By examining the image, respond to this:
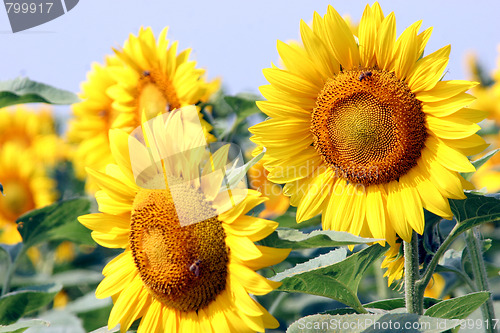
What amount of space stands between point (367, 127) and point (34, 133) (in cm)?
413

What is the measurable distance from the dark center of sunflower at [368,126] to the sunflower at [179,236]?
35 cm

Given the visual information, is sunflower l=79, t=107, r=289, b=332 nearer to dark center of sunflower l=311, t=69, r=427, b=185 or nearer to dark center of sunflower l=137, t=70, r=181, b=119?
dark center of sunflower l=311, t=69, r=427, b=185

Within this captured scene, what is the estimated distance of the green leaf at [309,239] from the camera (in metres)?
1.30

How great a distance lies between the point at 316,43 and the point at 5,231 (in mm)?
2862

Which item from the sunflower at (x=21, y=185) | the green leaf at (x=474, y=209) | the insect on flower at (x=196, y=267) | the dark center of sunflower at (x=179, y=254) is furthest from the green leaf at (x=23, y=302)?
the sunflower at (x=21, y=185)

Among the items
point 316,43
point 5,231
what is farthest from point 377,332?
point 5,231

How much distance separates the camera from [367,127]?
1.63m

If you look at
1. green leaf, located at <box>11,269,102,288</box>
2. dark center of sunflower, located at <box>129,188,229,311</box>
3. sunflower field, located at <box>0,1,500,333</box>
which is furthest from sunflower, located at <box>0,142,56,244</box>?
dark center of sunflower, located at <box>129,188,229,311</box>

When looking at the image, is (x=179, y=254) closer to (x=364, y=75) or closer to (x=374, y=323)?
(x=374, y=323)

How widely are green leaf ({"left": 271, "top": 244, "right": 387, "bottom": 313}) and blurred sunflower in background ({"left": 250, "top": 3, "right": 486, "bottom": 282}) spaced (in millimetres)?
81

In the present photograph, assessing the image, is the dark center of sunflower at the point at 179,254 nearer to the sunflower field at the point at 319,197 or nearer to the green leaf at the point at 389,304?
the sunflower field at the point at 319,197

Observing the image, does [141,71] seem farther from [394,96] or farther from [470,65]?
[470,65]

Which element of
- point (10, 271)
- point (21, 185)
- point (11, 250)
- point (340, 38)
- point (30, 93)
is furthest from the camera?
point (21, 185)

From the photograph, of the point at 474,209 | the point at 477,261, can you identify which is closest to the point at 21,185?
the point at 477,261
